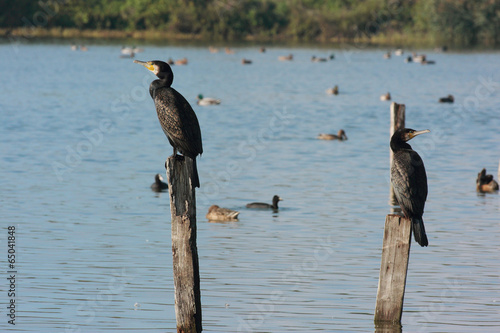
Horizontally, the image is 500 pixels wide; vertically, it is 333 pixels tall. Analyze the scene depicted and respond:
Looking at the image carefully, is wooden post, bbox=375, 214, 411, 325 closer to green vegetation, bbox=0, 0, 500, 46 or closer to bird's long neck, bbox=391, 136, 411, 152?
bird's long neck, bbox=391, 136, 411, 152

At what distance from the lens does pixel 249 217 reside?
14.2 metres

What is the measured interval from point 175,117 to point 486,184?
33.6 ft

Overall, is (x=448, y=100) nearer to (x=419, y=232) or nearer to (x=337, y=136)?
(x=337, y=136)

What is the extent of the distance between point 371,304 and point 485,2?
70.1 m

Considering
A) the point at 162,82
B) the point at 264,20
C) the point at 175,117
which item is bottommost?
the point at 175,117

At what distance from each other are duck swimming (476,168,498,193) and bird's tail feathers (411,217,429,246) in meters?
9.43

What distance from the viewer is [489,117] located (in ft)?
103

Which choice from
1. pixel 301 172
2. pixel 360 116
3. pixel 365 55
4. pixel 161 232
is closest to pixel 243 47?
pixel 365 55

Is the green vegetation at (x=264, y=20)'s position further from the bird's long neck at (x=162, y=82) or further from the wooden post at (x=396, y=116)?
the bird's long neck at (x=162, y=82)

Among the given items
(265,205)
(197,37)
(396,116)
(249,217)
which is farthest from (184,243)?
(197,37)

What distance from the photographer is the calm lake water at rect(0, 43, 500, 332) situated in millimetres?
9039

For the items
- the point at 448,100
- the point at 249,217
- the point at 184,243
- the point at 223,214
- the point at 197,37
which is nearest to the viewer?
the point at 184,243

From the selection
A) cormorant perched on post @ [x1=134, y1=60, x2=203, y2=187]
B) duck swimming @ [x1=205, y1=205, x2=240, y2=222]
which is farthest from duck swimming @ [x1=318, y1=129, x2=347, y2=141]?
cormorant perched on post @ [x1=134, y1=60, x2=203, y2=187]

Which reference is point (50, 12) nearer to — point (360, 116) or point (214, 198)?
point (360, 116)
